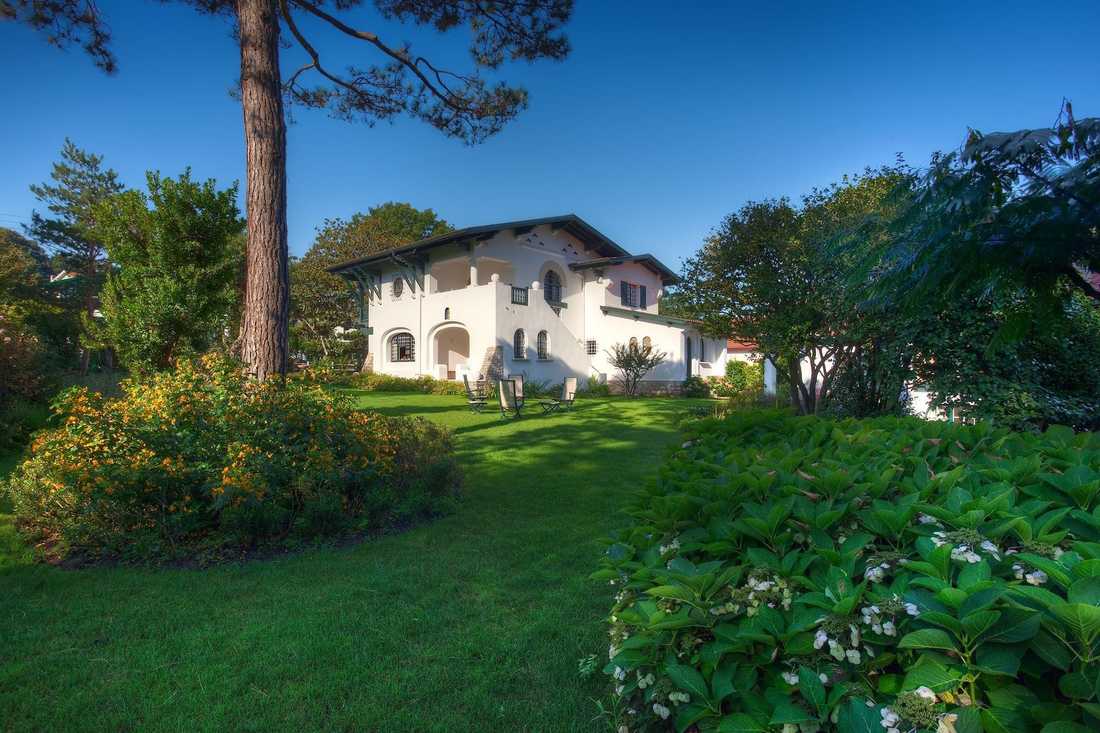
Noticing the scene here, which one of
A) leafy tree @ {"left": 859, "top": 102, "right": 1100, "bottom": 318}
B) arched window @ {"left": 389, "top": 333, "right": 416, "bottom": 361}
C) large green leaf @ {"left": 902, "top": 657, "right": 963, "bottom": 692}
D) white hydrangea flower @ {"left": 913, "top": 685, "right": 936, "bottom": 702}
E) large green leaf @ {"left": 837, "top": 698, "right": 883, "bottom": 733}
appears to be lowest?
large green leaf @ {"left": 837, "top": 698, "right": 883, "bottom": 733}

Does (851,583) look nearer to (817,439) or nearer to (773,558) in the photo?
(773,558)

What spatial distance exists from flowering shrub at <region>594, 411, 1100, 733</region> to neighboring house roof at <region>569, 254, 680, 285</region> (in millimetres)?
22852

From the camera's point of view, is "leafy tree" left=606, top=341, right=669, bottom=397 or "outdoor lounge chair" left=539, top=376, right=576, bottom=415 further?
"leafy tree" left=606, top=341, right=669, bottom=397

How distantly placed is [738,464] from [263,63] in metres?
7.08

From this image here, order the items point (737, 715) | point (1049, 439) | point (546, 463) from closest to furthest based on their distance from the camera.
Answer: point (737, 715) → point (1049, 439) → point (546, 463)

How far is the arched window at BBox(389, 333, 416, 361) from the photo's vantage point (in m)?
25.8

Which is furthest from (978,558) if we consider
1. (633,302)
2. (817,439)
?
(633,302)

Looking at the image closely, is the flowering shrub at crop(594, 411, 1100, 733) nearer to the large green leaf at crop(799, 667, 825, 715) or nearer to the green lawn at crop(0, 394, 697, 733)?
the large green leaf at crop(799, 667, 825, 715)

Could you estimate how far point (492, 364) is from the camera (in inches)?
840

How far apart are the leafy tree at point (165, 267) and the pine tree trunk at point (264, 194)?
6.30 metres

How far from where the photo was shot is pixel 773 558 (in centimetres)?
150

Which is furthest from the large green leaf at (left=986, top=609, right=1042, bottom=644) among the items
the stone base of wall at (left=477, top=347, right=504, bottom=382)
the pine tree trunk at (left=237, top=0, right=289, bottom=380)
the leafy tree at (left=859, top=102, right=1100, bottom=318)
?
the stone base of wall at (left=477, top=347, right=504, bottom=382)

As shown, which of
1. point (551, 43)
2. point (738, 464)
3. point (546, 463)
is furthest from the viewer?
point (551, 43)

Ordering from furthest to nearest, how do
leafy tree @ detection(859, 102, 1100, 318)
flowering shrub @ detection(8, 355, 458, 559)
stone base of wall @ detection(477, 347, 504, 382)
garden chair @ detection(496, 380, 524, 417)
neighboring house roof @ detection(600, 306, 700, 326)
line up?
1. neighboring house roof @ detection(600, 306, 700, 326)
2. stone base of wall @ detection(477, 347, 504, 382)
3. garden chair @ detection(496, 380, 524, 417)
4. flowering shrub @ detection(8, 355, 458, 559)
5. leafy tree @ detection(859, 102, 1100, 318)
